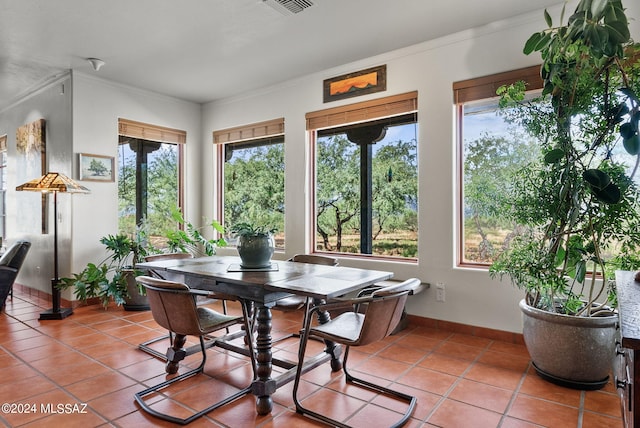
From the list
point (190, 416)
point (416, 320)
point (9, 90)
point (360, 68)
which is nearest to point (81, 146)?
point (9, 90)

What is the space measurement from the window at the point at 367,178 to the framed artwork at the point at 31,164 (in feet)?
11.0

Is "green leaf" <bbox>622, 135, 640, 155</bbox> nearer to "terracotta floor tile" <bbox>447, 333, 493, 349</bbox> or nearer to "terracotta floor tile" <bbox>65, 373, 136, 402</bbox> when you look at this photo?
"terracotta floor tile" <bbox>447, 333, 493, 349</bbox>

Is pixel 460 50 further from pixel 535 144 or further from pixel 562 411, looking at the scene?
pixel 562 411

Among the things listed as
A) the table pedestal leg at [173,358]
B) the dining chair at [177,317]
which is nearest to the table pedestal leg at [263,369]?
the dining chair at [177,317]

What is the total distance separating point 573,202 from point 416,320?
1.90 meters

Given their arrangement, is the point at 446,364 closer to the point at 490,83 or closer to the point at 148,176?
the point at 490,83

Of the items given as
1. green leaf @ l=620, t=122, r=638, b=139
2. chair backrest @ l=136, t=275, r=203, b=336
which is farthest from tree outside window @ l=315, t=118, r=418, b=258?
chair backrest @ l=136, t=275, r=203, b=336

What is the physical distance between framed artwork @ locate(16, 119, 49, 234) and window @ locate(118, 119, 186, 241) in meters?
0.94

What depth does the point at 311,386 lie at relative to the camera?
98.5 inches

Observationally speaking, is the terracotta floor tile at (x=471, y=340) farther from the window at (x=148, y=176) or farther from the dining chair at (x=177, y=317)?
the window at (x=148, y=176)

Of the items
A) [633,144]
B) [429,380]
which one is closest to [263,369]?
[429,380]

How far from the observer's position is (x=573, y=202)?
7.74 ft

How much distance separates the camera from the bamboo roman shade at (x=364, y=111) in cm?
381

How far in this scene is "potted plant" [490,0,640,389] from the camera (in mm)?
2221
